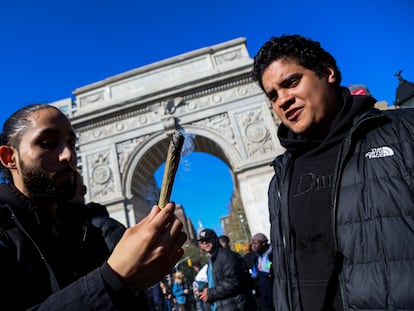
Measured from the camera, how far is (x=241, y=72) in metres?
12.6

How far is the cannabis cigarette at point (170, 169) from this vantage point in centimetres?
71

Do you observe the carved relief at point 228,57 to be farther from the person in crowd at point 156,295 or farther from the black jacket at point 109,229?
the black jacket at point 109,229

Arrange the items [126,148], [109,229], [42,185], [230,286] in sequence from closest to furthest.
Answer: [42,185]
[109,229]
[230,286]
[126,148]

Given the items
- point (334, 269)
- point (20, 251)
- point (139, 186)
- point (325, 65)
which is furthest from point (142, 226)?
point (139, 186)

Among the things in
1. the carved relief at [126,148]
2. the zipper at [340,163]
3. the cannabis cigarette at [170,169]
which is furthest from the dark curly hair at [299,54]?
the carved relief at [126,148]

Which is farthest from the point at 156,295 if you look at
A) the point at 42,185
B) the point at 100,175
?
the point at 100,175

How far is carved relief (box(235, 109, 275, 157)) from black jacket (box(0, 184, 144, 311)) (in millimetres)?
10980

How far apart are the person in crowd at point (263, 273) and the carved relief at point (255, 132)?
691 cm

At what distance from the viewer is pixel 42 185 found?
107cm

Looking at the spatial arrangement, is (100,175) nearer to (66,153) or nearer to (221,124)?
(221,124)

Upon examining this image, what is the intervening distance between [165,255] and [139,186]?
44.6 ft

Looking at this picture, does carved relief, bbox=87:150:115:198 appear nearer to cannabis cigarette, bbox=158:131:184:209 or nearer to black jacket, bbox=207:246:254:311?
black jacket, bbox=207:246:254:311

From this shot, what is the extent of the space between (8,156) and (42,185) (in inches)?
10.6

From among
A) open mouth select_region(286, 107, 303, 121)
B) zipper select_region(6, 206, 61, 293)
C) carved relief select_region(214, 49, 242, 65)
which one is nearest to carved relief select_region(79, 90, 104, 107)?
→ carved relief select_region(214, 49, 242, 65)
